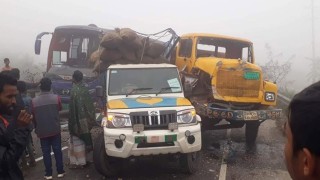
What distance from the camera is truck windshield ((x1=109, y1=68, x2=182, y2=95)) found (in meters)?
7.21

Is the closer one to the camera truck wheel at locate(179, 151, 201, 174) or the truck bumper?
the truck bumper

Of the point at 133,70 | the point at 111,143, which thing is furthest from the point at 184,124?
the point at 133,70

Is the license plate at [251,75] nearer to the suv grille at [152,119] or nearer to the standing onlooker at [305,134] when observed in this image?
the suv grille at [152,119]

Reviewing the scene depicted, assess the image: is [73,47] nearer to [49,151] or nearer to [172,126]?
[49,151]

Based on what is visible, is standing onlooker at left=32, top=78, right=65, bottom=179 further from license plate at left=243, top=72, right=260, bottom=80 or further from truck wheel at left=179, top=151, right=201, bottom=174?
license plate at left=243, top=72, right=260, bottom=80

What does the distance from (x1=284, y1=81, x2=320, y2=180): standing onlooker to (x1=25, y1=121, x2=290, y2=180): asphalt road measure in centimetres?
540

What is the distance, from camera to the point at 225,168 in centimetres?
688

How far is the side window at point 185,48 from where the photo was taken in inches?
369

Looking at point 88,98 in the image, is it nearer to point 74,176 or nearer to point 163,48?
point 74,176

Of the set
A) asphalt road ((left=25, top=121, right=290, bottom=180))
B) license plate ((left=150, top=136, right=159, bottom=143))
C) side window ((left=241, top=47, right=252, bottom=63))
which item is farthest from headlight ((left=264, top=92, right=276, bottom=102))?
license plate ((left=150, top=136, right=159, bottom=143))

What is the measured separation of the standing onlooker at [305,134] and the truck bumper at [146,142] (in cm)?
483

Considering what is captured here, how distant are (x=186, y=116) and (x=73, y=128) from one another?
2.22 m

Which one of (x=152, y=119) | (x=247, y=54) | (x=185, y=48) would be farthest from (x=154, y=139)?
(x=247, y=54)

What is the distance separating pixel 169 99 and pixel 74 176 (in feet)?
7.47
